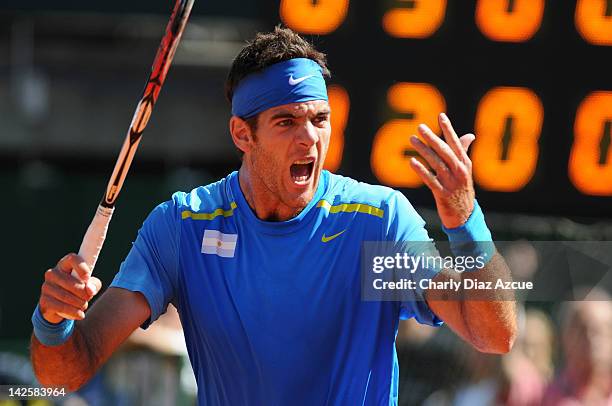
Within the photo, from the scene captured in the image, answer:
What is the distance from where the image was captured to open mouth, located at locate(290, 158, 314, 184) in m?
3.83

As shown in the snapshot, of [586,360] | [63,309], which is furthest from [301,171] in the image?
[586,360]

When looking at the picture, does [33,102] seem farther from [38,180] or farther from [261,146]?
[261,146]

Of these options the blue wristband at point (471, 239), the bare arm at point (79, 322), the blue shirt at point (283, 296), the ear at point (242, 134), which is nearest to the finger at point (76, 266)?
the bare arm at point (79, 322)

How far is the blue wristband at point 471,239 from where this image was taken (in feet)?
10.9

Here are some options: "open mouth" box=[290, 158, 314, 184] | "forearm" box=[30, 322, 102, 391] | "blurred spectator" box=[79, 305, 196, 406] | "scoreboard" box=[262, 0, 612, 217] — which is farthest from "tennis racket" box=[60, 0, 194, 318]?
"blurred spectator" box=[79, 305, 196, 406]

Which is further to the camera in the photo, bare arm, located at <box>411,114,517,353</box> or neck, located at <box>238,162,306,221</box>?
neck, located at <box>238,162,306,221</box>

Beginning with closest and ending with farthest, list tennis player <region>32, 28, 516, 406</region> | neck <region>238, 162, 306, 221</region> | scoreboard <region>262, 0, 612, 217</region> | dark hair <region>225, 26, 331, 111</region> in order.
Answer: tennis player <region>32, 28, 516, 406</region>
neck <region>238, 162, 306, 221</region>
dark hair <region>225, 26, 331, 111</region>
scoreboard <region>262, 0, 612, 217</region>

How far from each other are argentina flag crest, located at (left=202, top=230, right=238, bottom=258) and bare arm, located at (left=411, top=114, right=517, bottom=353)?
641 mm

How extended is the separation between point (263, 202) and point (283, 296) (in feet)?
1.14

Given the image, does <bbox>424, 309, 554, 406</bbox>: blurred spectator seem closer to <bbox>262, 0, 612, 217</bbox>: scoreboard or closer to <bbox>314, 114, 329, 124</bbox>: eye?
<bbox>262, 0, 612, 217</bbox>: scoreboard

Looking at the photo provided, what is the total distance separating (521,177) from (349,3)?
4.01 ft

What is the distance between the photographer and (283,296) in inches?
145

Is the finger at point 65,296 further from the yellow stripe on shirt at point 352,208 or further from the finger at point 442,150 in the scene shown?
the finger at point 442,150

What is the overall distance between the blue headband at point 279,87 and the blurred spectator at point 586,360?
2809 mm
